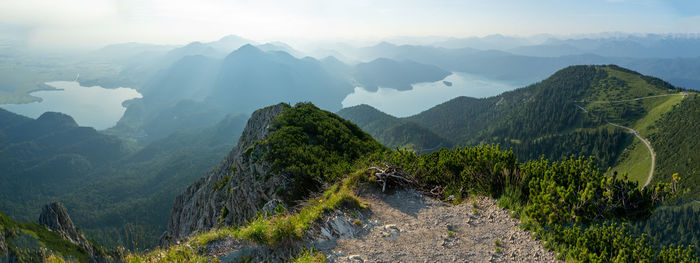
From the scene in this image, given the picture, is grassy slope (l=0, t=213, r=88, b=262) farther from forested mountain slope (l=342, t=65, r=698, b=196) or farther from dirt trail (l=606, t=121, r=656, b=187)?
forested mountain slope (l=342, t=65, r=698, b=196)

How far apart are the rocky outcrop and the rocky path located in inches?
289

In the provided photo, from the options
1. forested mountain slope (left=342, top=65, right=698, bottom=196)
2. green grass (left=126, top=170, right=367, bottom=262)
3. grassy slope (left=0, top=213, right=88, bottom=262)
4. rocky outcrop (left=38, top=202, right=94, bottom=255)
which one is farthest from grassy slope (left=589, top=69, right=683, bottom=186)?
grassy slope (left=0, top=213, right=88, bottom=262)

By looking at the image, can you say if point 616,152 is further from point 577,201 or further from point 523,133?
point 577,201

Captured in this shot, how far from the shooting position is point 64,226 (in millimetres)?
19938

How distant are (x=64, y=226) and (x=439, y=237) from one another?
24.4 meters

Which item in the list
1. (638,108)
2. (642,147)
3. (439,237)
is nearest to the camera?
(439,237)

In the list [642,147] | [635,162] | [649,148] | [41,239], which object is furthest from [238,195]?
[642,147]

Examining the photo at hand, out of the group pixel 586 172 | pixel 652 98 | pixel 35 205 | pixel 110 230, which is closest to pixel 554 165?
pixel 586 172

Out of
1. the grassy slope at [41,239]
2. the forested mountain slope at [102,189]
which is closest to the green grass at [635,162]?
the grassy slope at [41,239]

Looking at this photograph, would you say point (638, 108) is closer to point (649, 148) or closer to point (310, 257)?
point (649, 148)

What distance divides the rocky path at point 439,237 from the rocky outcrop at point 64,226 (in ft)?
24.1

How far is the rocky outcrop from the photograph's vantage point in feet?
31.0

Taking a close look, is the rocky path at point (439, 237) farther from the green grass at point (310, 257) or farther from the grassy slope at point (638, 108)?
the grassy slope at point (638, 108)

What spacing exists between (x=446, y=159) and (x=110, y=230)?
131 meters
